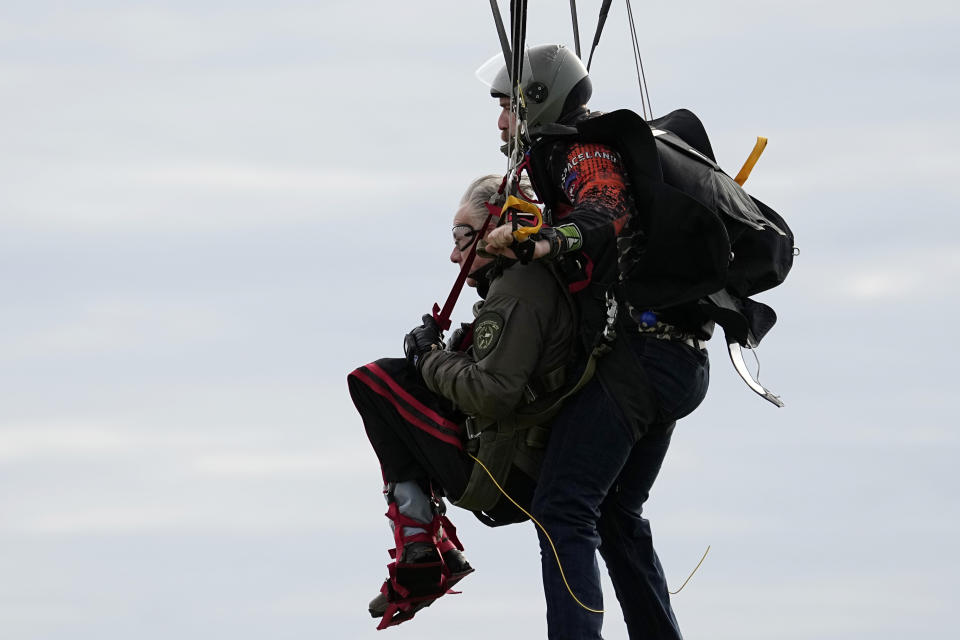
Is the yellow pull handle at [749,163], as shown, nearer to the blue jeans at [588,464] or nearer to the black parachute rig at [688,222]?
the black parachute rig at [688,222]

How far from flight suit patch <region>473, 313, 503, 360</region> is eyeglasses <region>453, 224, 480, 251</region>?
0.57m

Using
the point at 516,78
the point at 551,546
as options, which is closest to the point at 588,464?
the point at 551,546

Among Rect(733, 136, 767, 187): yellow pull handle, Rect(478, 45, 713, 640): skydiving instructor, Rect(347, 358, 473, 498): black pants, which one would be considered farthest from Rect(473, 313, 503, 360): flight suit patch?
Rect(733, 136, 767, 187): yellow pull handle

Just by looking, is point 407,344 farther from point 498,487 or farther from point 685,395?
point 685,395

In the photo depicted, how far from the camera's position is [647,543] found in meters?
7.47

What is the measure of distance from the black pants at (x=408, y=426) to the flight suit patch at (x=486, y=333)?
0.49 meters

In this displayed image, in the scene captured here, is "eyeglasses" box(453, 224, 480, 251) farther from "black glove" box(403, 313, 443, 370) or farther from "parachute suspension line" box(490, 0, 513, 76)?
"parachute suspension line" box(490, 0, 513, 76)

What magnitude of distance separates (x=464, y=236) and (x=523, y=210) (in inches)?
39.6

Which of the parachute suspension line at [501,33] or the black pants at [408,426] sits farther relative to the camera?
the black pants at [408,426]

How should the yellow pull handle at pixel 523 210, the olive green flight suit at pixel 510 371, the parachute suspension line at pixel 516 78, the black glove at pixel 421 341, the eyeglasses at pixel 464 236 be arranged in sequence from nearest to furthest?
the yellow pull handle at pixel 523 210
the parachute suspension line at pixel 516 78
the olive green flight suit at pixel 510 371
the black glove at pixel 421 341
the eyeglasses at pixel 464 236

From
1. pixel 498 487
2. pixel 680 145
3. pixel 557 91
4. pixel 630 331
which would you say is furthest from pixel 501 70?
pixel 498 487

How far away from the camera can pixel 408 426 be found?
287 inches

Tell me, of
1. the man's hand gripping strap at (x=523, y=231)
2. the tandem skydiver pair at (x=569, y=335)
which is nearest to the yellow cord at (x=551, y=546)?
the tandem skydiver pair at (x=569, y=335)

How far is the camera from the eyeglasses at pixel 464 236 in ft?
24.1
